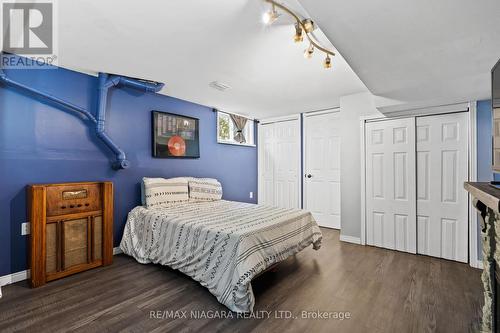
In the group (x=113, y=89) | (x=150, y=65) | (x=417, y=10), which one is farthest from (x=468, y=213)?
(x=113, y=89)

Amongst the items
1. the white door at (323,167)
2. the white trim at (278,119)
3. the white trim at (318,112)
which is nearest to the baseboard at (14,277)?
the white door at (323,167)

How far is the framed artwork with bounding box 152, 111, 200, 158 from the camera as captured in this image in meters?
3.50

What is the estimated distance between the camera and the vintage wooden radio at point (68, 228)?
7.24 feet

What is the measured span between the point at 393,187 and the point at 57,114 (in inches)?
173

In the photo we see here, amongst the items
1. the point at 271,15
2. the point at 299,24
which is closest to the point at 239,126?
the point at 299,24

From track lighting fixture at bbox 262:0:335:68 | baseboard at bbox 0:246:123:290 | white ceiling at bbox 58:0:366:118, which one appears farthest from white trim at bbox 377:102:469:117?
baseboard at bbox 0:246:123:290

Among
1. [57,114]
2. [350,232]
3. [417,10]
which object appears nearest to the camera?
[417,10]

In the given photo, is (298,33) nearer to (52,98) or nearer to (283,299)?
(283,299)

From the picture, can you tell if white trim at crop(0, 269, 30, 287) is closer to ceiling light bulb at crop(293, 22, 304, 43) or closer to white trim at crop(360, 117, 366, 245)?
ceiling light bulb at crop(293, 22, 304, 43)

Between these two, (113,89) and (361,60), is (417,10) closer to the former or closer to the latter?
(361,60)

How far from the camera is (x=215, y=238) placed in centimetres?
212

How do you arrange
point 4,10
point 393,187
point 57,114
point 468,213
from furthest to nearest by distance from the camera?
point 393,187 → point 468,213 → point 57,114 → point 4,10

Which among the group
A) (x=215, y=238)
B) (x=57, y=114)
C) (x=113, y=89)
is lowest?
(x=215, y=238)

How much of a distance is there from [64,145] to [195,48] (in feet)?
6.26
